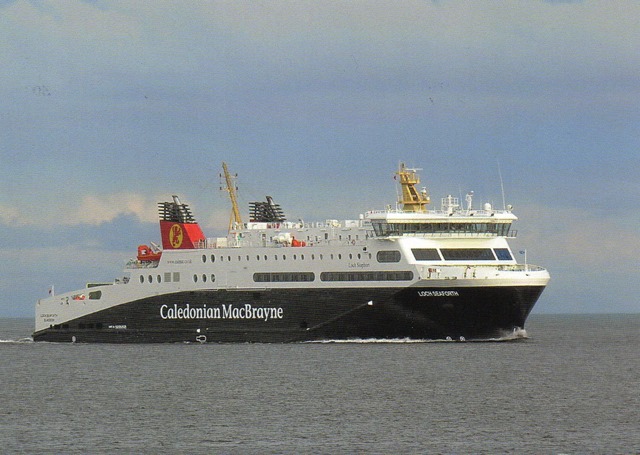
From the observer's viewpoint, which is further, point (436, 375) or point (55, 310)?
point (55, 310)

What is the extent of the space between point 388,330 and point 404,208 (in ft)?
23.7

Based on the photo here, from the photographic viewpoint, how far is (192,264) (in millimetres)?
71188

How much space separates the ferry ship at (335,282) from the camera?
6500 cm

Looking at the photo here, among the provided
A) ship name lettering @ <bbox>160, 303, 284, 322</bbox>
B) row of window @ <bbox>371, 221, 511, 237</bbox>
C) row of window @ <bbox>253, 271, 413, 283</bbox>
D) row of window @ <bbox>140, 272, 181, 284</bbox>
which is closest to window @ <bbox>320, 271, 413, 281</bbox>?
row of window @ <bbox>253, 271, 413, 283</bbox>

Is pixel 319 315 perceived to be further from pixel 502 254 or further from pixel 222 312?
pixel 502 254

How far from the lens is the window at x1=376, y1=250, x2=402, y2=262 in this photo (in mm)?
65375

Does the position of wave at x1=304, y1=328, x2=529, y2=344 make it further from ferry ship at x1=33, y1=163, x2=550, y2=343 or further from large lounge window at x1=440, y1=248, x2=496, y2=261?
large lounge window at x1=440, y1=248, x2=496, y2=261

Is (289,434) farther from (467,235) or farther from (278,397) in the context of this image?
(467,235)

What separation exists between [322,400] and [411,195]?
22.9m

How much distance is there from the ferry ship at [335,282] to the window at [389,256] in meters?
0.05

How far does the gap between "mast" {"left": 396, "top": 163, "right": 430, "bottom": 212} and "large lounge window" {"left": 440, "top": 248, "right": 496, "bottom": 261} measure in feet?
11.9

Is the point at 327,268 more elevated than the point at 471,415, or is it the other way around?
the point at 327,268

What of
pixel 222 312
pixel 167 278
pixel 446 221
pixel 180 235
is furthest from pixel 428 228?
pixel 167 278

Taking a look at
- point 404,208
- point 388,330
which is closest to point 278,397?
point 388,330
